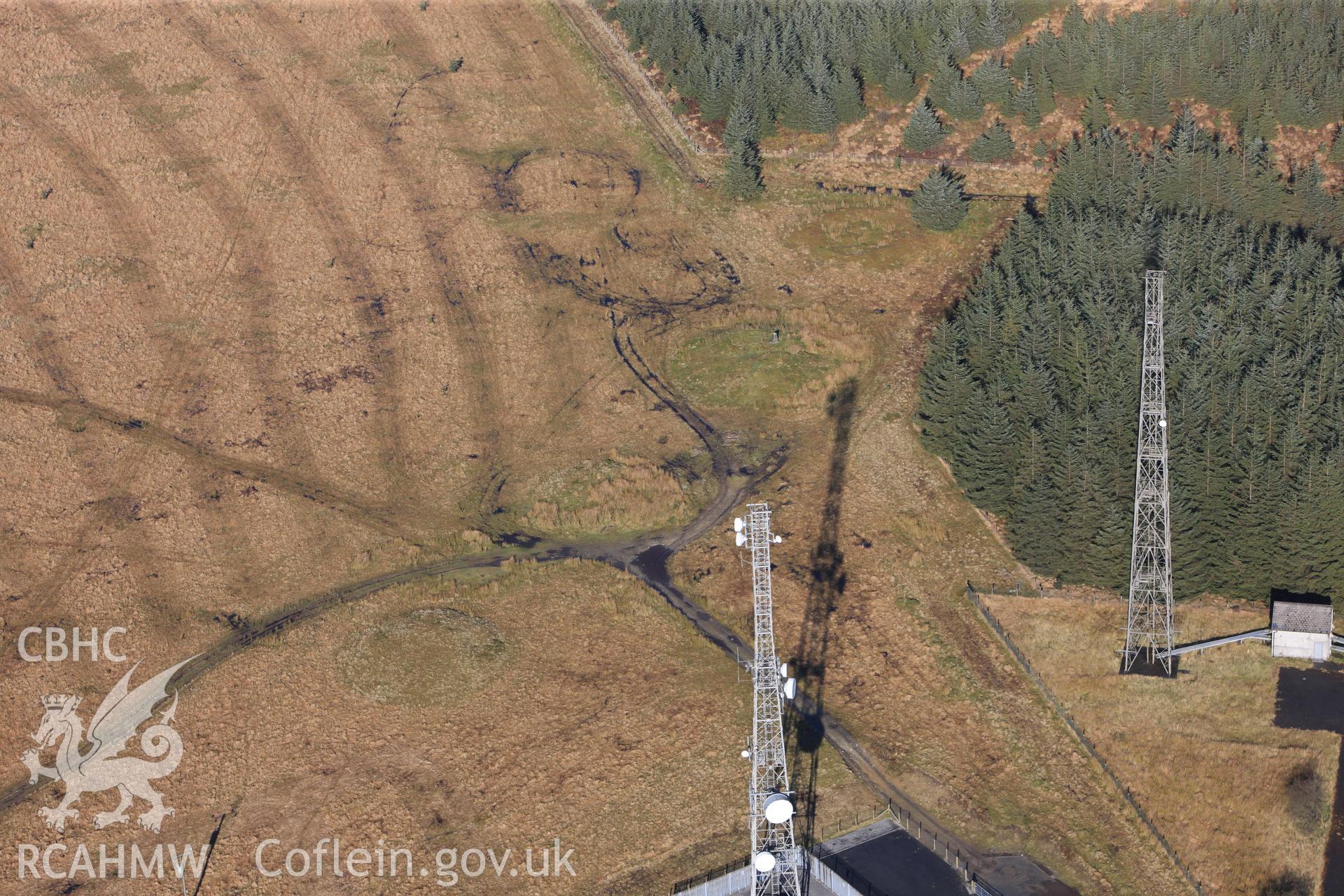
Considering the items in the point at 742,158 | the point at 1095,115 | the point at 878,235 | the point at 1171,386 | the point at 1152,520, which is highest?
the point at 1095,115

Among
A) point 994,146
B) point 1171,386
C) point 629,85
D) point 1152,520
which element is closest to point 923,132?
point 994,146

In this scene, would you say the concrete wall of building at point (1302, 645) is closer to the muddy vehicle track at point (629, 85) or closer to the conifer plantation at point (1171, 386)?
the conifer plantation at point (1171, 386)

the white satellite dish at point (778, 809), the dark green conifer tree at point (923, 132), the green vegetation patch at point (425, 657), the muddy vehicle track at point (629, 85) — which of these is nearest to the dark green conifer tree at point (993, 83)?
the dark green conifer tree at point (923, 132)

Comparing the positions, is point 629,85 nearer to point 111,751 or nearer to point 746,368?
point 746,368

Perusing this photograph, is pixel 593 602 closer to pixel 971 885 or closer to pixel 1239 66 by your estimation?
pixel 971 885

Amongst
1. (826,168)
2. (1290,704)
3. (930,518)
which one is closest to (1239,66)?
(826,168)

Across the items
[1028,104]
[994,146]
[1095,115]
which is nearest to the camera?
[1095,115]

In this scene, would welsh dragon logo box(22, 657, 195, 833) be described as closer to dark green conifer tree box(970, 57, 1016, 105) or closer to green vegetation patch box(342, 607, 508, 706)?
green vegetation patch box(342, 607, 508, 706)
